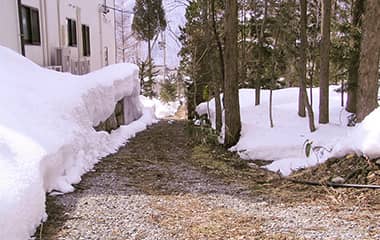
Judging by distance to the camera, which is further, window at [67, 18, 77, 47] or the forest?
window at [67, 18, 77, 47]

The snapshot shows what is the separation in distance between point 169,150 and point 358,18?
448cm

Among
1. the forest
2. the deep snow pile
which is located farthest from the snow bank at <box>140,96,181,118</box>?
the deep snow pile

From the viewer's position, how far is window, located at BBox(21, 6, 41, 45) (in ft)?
27.2

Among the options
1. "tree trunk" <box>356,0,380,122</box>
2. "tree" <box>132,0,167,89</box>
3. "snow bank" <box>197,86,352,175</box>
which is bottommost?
"snow bank" <box>197,86,352,175</box>

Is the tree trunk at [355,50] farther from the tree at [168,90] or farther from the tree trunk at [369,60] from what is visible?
the tree at [168,90]

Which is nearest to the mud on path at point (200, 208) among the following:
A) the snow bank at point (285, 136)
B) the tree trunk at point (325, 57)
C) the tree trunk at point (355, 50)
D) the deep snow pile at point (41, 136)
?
the deep snow pile at point (41, 136)

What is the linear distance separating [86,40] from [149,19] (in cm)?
528

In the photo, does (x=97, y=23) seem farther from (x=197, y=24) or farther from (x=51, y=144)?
(x=51, y=144)

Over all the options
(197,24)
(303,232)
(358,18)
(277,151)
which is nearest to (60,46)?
(197,24)

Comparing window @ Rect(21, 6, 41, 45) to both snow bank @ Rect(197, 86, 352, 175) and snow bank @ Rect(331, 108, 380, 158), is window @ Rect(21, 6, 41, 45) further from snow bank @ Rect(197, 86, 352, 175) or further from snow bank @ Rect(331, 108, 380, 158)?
snow bank @ Rect(331, 108, 380, 158)

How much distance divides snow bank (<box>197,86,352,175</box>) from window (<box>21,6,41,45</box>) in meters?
4.94

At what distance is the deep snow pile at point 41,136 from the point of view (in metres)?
2.78

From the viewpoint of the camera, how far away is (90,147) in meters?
5.47

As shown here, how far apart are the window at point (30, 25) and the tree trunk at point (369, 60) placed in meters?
6.38
